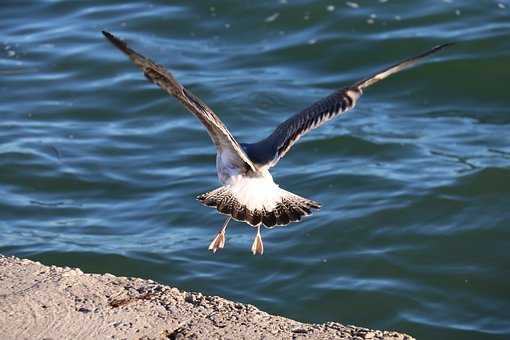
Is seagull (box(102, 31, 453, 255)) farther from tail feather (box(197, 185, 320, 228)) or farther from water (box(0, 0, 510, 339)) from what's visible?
water (box(0, 0, 510, 339))

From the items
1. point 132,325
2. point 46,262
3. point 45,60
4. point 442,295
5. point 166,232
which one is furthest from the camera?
point 45,60

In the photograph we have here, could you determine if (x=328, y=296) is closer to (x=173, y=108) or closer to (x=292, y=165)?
(x=292, y=165)

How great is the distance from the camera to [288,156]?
9.39 meters

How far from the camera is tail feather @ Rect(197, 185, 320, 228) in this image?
5.42 metres

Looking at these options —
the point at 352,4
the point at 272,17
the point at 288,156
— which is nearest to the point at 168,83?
the point at 288,156

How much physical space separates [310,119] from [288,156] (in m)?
3.79

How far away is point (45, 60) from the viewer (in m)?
11.6

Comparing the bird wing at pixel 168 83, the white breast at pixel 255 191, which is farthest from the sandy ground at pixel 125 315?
the bird wing at pixel 168 83

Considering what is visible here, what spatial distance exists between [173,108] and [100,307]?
18.6 feet

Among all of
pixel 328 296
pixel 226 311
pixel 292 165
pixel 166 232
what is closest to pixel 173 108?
pixel 292 165

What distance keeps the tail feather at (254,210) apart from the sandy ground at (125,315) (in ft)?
1.60

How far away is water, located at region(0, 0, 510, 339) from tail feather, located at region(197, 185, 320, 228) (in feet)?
4.50

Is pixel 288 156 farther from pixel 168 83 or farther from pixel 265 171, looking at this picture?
pixel 168 83

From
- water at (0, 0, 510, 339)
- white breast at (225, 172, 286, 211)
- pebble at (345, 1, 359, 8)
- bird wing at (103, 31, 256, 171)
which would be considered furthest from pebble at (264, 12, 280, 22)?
bird wing at (103, 31, 256, 171)
